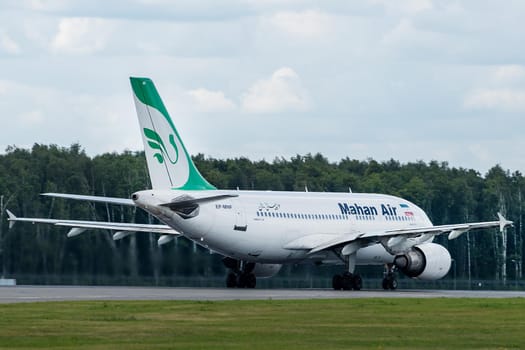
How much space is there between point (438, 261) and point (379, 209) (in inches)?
173

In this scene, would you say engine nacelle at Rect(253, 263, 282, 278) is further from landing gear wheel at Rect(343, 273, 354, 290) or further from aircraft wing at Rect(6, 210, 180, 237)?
landing gear wheel at Rect(343, 273, 354, 290)

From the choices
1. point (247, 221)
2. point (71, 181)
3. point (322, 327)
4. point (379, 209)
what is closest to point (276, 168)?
point (71, 181)

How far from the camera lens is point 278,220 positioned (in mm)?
57375

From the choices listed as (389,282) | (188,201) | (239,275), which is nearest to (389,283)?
(389,282)

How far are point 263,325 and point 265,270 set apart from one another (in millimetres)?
27976

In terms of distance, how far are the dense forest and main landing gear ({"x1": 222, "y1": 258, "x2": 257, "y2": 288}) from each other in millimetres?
1837

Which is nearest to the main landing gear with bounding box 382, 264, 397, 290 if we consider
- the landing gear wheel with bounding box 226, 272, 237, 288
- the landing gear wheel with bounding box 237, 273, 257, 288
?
the landing gear wheel with bounding box 237, 273, 257, 288

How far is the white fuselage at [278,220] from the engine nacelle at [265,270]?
2275mm

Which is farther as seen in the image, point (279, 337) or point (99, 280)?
point (99, 280)

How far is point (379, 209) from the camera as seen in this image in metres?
63.3

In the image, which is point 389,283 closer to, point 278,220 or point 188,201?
point 278,220

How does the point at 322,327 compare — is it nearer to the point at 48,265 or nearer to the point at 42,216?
the point at 48,265

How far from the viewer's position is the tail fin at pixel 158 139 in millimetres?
52406

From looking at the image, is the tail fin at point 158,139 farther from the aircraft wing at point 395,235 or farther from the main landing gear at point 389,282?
the main landing gear at point 389,282
